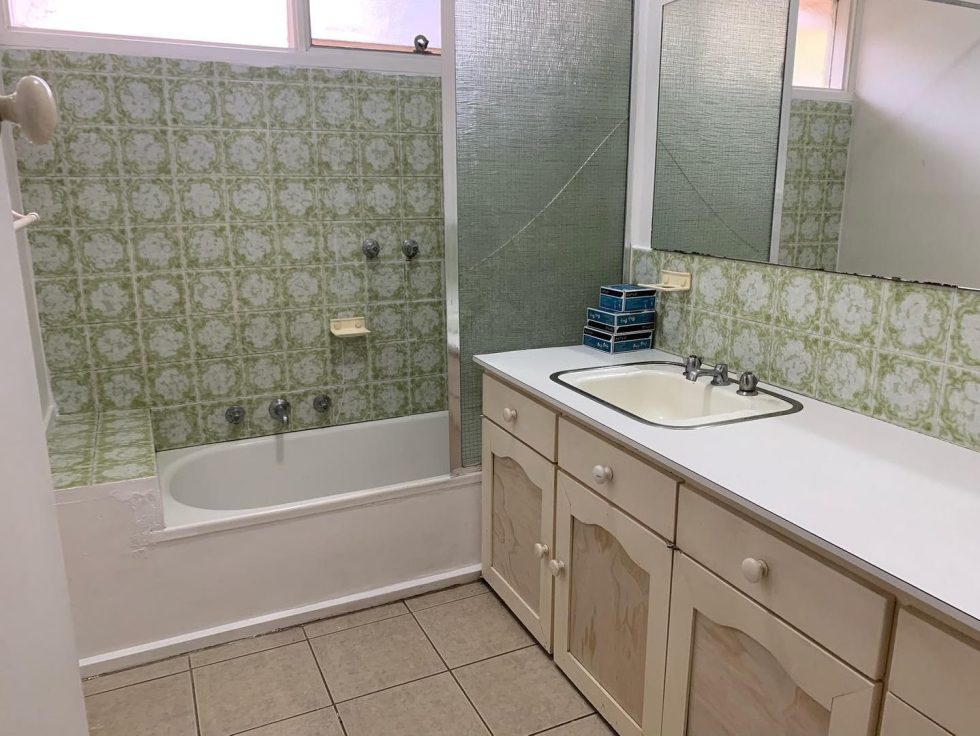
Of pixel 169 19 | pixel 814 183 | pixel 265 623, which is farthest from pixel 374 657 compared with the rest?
pixel 169 19

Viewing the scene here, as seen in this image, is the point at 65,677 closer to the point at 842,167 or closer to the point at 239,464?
the point at 842,167

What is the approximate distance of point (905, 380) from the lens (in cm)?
159

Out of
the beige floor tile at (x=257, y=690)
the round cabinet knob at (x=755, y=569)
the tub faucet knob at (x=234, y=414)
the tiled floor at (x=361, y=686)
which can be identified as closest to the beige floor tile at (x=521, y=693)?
the tiled floor at (x=361, y=686)

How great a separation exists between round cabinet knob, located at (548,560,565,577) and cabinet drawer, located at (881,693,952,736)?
37.1 inches

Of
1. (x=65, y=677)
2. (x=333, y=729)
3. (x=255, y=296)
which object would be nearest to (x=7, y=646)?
(x=65, y=677)

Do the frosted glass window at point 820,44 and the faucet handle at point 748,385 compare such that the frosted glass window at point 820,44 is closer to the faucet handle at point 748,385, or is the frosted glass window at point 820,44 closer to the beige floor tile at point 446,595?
the faucet handle at point 748,385

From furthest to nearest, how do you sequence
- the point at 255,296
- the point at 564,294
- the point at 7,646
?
1. the point at 255,296
2. the point at 564,294
3. the point at 7,646

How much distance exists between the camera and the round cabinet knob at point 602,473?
1668 mm

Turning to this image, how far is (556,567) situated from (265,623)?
957 millimetres

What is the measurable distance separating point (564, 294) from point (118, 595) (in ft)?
5.21

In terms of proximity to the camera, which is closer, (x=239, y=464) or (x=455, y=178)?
(x=455, y=178)

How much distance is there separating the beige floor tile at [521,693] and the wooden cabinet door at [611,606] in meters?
0.06

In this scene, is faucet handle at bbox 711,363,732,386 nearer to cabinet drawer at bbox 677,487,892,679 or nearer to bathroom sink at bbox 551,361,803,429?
bathroom sink at bbox 551,361,803,429

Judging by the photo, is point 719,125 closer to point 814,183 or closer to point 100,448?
point 814,183
